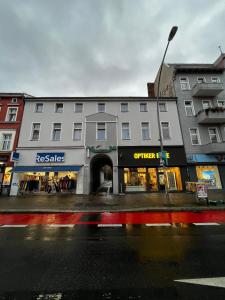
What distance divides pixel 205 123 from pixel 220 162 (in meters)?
5.26

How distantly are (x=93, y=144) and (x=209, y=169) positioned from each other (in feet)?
47.2

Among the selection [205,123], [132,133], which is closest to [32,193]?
[132,133]

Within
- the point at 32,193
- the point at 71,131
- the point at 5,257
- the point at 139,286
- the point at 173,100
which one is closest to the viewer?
the point at 139,286

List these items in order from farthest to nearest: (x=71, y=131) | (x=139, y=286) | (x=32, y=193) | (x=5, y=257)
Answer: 1. (x=71, y=131)
2. (x=32, y=193)
3. (x=5, y=257)
4. (x=139, y=286)

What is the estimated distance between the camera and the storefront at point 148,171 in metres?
17.7

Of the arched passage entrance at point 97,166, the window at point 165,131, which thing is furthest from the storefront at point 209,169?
the arched passage entrance at point 97,166

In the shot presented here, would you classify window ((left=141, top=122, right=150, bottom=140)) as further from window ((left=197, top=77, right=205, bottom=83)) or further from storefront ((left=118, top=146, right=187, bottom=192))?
window ((left=197, top=77, right=205, bottom=83))

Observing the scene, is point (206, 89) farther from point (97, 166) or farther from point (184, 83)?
point (97, 166)

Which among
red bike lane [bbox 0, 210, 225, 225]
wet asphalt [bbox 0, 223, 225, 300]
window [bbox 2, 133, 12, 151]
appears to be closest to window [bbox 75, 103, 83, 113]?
window [bbox 2, 133, 12, 151]

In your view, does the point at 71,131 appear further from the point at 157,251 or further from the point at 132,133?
the point at 157,251

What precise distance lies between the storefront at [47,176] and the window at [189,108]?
15.8 meters

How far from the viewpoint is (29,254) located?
12.5 ft

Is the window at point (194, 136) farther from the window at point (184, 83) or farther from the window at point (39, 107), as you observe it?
the window at point (39, 107)

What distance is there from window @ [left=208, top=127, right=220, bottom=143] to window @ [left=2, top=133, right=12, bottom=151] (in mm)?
25291
